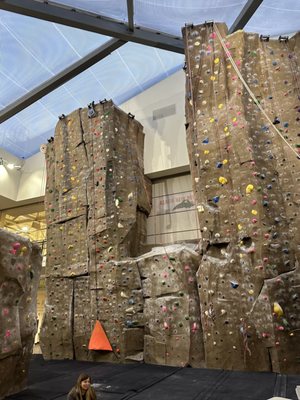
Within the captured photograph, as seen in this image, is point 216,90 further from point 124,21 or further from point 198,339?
point 198,339

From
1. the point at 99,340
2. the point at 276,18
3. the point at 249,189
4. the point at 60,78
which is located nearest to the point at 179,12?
the point at 276,18

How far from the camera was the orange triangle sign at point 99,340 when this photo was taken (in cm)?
419

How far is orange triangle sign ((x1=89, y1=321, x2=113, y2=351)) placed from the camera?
13.8 ft

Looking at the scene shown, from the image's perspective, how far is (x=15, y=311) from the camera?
2.58 metres

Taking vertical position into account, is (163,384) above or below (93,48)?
below

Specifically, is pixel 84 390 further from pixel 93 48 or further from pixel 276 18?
pixel 276 18

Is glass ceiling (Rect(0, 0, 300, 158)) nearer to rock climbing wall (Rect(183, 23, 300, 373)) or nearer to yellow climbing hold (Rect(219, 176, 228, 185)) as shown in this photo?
rock climbing wall (Rect(183, 23, 300, 373))

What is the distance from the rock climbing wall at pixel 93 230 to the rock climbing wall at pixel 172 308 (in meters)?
0.22

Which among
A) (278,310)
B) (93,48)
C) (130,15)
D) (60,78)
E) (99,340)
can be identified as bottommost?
(99,340)

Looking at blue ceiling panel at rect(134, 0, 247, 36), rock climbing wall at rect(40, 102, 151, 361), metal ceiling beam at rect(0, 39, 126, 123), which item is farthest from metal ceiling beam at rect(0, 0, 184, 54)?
rock climbing wall at rect(40, 102, 151, 361)

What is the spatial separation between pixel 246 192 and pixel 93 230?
239cm

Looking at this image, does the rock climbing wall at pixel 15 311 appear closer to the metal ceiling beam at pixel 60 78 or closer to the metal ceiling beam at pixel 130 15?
the metal ceiling beam at pixel 130 15

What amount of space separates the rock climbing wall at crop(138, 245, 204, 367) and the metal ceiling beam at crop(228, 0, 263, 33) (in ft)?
12.4

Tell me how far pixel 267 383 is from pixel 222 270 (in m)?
1.22
